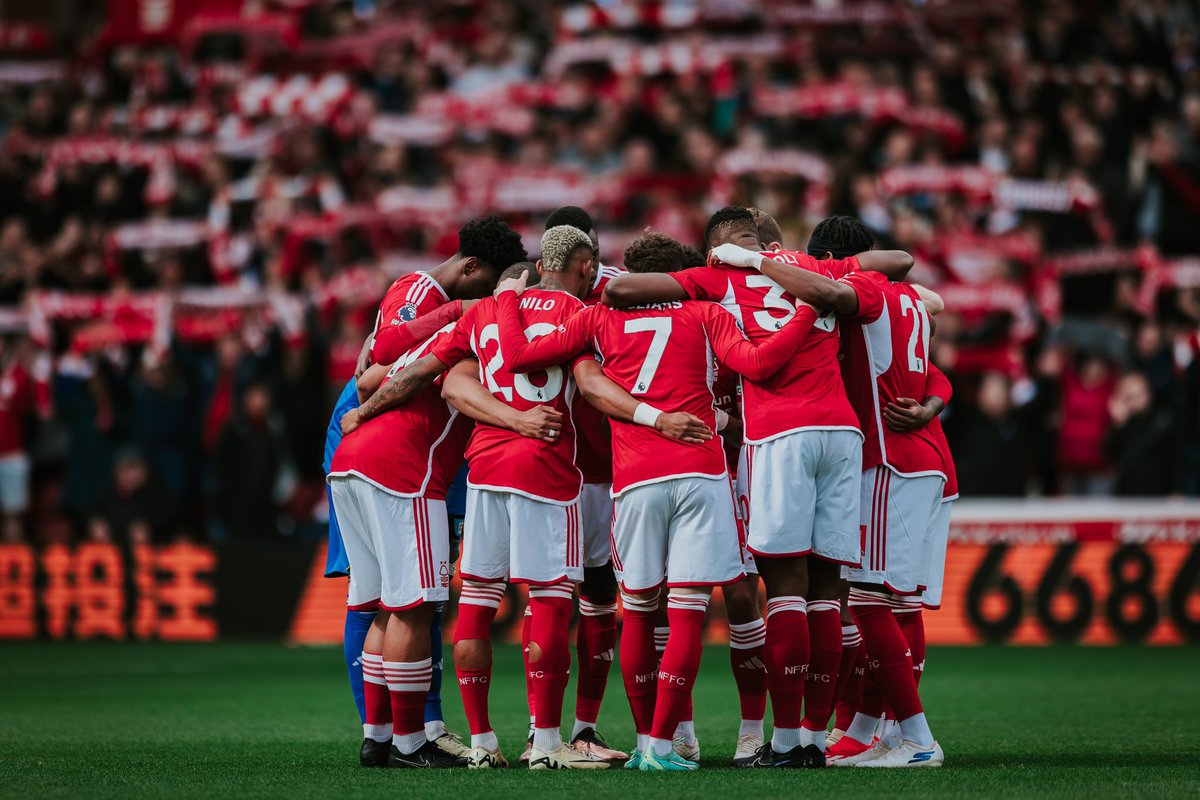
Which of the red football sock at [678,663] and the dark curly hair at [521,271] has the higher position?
the dark curly hair at [521,271]

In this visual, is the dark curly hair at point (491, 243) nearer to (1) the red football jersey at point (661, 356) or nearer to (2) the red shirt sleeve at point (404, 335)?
(2) the red shirt sleeve at point (404, 335)

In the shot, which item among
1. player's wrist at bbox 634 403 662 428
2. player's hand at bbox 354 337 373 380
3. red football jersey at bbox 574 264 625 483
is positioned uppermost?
player's hand at bbox 354 337 373 380

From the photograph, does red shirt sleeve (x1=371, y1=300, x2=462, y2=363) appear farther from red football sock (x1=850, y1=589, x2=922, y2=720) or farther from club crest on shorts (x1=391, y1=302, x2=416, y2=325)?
red football sock (x1=850, y1=589, x2=922, y2=720)

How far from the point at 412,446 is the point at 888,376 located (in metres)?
2.46

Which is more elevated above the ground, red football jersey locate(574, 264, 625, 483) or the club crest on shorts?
the club crest on shorts

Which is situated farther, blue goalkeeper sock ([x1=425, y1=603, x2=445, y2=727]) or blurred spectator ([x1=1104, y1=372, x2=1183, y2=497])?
blurred spectator ([x1=1104, y1=372, x2=1183, y2=497])

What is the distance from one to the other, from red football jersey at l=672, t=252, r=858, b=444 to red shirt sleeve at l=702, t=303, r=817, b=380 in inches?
4.5

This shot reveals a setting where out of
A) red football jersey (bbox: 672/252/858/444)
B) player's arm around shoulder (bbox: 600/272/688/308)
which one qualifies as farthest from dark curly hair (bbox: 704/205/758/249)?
player's arm around shoulder (bbox: 600/272/688/308)

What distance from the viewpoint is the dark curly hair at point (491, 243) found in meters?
8.54

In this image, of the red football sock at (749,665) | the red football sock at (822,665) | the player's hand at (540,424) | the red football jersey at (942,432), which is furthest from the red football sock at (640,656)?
the red football jersey at (942,432)

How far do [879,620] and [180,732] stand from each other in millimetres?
4358

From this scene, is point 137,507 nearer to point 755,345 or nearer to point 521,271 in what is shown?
point 521,271

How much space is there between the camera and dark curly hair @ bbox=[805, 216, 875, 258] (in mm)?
8352

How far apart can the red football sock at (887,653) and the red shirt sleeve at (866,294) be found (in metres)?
1.38
